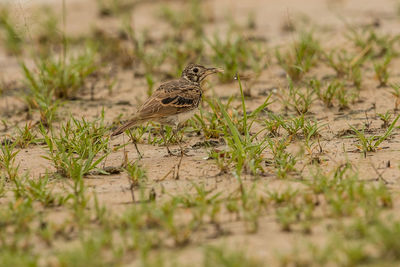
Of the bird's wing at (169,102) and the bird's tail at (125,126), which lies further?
the bird's wing at (169,102)

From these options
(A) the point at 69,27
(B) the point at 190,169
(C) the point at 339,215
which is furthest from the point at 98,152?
(A) the point at 69,27

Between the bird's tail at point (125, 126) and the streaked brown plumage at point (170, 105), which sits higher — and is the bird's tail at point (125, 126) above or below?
below

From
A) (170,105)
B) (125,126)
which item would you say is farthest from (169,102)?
(125,126)

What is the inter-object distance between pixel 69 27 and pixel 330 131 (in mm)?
6642

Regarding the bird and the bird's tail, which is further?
the bird

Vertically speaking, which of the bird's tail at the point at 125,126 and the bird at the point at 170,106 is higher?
the bird at the point at 170,106

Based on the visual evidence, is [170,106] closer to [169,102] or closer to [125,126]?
[169,102]

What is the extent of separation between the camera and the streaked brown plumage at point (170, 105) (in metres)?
6.14

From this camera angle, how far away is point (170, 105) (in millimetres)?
6309

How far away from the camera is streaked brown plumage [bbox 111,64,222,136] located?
6137mm

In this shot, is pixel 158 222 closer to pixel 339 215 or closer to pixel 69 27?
pixel 339 215

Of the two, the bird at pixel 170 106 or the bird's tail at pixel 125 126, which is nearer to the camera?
the bird's tail at pixel 125 126

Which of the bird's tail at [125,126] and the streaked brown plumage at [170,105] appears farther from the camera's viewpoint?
the streaked brown plumage at [170,105]

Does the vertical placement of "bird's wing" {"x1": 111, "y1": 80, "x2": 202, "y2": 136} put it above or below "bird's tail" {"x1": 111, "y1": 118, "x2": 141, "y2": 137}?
above
